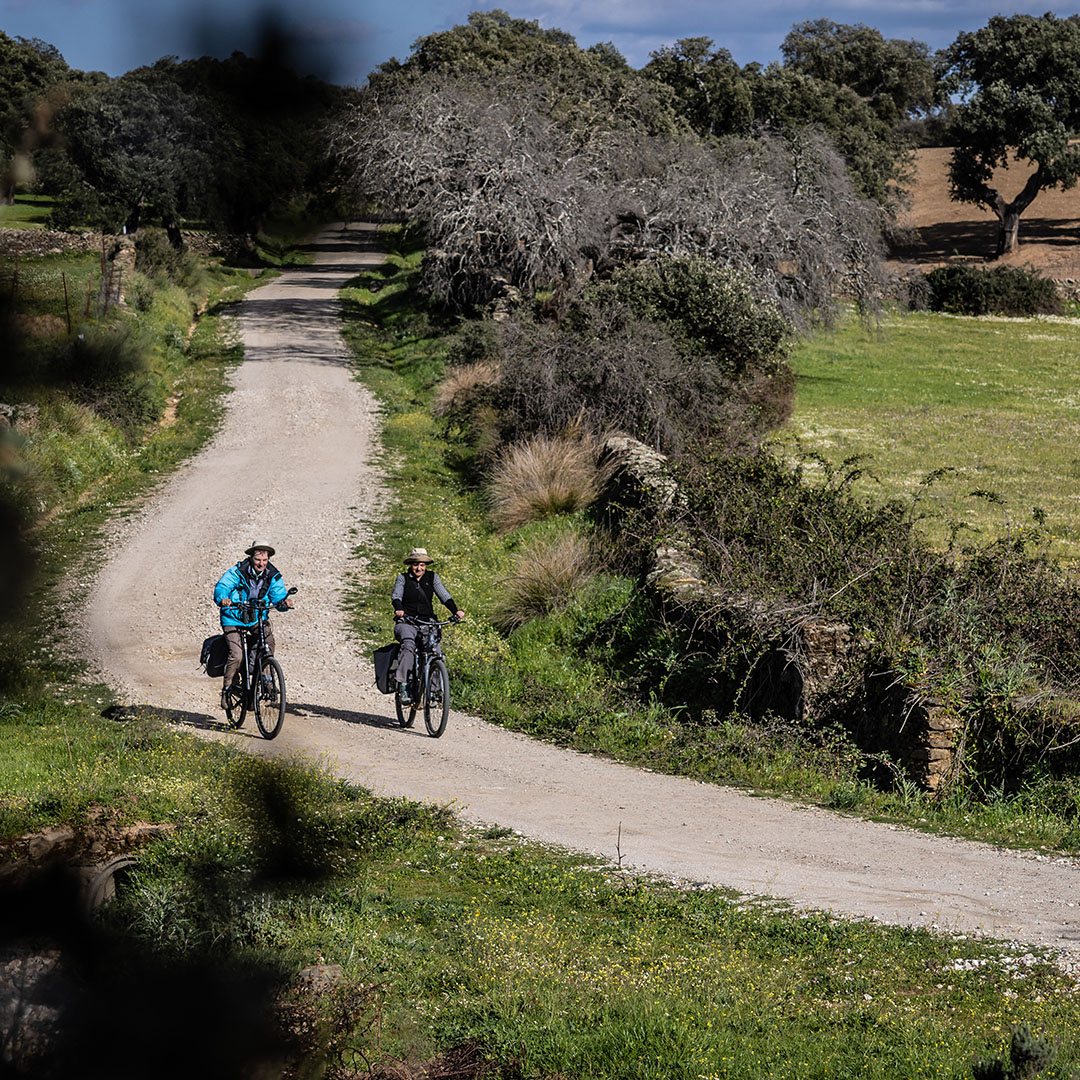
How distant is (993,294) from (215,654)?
4686 cm

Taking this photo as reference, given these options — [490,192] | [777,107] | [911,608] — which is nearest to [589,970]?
[911,608]

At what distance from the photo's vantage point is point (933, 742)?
36.4ft

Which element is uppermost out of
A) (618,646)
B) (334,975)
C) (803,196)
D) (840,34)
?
(840,34)

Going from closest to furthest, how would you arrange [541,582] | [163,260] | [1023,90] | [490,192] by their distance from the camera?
[163,260], [541,582], [490,192], [1023,90]

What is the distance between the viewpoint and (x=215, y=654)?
37.7ft

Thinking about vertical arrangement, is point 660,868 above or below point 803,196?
below

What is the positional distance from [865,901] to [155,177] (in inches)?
299

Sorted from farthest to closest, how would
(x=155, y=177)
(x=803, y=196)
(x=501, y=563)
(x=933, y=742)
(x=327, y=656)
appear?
(x=803, y=196)
(x=501, y=563)
(x=327, y=656)
(x=933, y=742)
(x=155, y=177)

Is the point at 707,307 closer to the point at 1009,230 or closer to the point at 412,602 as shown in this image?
the point at 412,602

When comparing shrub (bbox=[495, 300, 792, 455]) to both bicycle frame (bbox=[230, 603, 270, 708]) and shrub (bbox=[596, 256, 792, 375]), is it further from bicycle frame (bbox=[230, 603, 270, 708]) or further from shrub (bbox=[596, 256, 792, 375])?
bicycle frame (bbox=[230, 603, 270, 708])

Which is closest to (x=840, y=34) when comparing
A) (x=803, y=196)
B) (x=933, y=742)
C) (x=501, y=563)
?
(x=803, y=196)

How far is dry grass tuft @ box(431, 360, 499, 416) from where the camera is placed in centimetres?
2602

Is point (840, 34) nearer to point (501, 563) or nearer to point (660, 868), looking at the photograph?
point (501, 563)

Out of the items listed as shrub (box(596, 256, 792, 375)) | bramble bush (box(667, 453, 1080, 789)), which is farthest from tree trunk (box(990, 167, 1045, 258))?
bramble bush (box(667, 453, 1080, 789))
